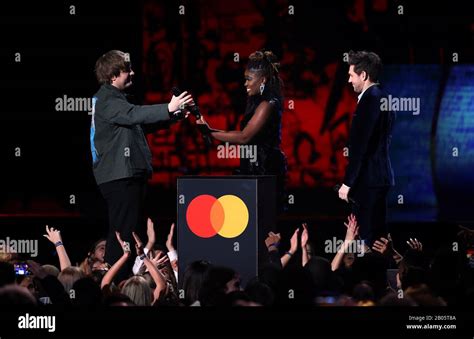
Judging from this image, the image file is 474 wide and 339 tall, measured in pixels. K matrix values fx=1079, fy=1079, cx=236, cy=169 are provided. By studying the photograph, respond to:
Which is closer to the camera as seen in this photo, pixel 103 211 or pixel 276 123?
pixel 276 123

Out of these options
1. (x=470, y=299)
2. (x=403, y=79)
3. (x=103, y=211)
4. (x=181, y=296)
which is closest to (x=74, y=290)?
(x=181, y=296)

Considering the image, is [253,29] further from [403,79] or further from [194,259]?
[194,259]

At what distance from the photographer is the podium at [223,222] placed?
20.0ft

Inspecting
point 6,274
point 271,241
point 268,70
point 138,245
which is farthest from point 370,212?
point 6,274

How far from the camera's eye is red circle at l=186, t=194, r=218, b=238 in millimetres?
6137

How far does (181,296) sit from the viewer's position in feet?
18.7

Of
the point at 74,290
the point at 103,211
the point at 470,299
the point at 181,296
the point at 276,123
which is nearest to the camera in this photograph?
the point at 470,299

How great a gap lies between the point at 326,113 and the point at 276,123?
14.5 ft

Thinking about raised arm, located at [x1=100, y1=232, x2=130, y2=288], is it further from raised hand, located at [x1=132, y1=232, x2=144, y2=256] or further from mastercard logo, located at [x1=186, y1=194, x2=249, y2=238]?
mastercard logo, located at [x1=186, y1=194, x2=249, y2=238]

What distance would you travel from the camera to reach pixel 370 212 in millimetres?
6531

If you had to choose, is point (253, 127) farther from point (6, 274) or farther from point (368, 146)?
point (6, 274)

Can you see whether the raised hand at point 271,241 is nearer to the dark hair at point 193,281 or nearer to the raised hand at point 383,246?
the raised hand at point 383,246

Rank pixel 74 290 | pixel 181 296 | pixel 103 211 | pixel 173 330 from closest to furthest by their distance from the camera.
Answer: pixel 173 330 → pixel 74 290 → pixel 181 296 → pixel 103 211

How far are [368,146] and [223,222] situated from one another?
3.51ft
